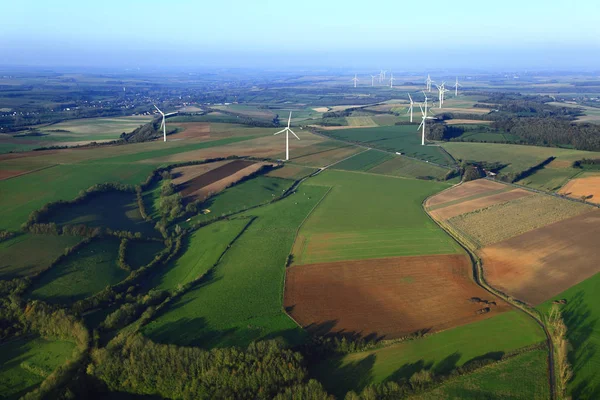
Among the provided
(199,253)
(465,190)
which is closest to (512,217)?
(465,190)

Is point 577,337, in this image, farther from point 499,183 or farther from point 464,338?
point 499,183

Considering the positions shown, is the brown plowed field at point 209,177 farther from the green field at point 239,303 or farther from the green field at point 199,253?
the green field at point 239,303

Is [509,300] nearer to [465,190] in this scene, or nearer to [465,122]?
[465,190]

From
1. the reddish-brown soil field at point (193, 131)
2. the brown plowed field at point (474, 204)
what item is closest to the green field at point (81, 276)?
the brown plowed field at point (474, 204)

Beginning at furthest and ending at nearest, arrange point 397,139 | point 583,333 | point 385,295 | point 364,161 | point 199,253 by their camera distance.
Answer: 1. point 397,139
2. point 364,161
3. point 199,253
4. point 385,295
5. point 583,333

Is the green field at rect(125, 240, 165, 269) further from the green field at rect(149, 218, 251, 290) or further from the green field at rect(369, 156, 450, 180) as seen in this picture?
the green field at rect(369, 156, 450, 180)

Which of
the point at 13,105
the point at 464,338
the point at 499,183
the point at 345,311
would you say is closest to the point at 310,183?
the point at 499,183
